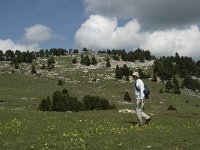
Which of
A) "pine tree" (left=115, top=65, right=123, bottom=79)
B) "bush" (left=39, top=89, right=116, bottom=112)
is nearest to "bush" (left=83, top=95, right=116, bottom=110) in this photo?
"bush" (left=39, top=89, right=116, bottom=112)

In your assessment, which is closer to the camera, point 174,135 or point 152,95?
point 174,135

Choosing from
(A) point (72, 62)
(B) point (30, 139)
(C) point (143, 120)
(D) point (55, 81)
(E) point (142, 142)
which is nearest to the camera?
(E) point (142, 142)

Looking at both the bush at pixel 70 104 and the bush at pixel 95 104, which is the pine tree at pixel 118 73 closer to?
the bush at pixel 95 104

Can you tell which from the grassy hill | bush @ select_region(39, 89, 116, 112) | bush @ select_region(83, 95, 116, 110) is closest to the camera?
the grassy hill

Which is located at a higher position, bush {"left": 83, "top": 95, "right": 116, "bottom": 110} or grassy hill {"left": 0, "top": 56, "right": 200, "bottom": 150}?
bush {"left": 83, "top": 95, "right": 116, "bottom": 110}

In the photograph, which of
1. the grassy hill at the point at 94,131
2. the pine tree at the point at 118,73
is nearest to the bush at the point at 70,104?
the grassy hill at the point at 94,131

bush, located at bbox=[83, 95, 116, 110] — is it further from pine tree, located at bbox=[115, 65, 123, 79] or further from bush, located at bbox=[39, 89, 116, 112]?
pine tree, located at bbox=[115, 65, 123, 79]

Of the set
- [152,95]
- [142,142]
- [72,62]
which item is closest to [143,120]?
[142,142]

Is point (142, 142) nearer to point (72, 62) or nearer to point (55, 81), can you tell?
point (55, 81)

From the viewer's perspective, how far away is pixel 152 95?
142375 millimetres

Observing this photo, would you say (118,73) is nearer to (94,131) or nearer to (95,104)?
(95,104)

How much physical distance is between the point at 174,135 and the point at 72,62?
569 ft

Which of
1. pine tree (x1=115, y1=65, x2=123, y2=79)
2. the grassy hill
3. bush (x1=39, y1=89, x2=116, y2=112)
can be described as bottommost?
the grassy hill

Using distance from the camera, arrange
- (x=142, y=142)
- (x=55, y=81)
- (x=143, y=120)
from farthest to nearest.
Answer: (x=55, y=81), (x=143, y=120), (x=142, y=142)
